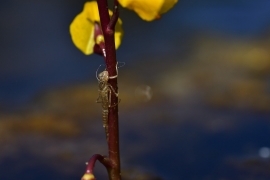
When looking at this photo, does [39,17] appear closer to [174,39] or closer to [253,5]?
[174,39]

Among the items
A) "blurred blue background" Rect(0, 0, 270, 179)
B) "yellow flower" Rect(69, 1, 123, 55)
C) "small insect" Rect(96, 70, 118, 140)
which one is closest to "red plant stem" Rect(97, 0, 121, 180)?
"small insect" Rect(96, 70, 118, 140)

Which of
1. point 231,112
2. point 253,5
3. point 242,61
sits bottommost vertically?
point 231,112

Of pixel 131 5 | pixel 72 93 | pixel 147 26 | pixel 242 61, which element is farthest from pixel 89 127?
pixel 131 5

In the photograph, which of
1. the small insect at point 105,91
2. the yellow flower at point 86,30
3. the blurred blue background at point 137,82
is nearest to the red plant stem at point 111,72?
the small insect at point 105,91

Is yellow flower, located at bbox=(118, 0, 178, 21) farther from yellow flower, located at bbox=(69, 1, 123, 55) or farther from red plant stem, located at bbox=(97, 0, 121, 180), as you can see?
yellow flower, located at bbox=(69, 1, 123, 55)

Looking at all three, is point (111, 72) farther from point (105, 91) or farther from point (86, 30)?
point (86, 30)

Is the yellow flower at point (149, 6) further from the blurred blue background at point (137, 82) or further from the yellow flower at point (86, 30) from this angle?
the blurred blue background at point (137, 82)
